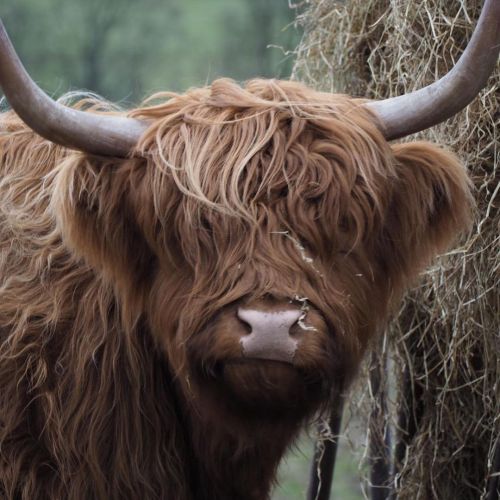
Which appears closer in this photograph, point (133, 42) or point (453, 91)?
point (453, 91)

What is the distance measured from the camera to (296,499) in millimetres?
7652

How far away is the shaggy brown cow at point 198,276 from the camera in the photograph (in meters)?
3.11

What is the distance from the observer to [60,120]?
3.10 metres

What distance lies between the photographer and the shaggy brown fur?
3.13 m

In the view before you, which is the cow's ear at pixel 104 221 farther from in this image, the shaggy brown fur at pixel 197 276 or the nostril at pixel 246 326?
the nostril at pixel 246 326

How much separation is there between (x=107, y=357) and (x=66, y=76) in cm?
1068

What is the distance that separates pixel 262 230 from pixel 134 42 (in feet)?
37.8

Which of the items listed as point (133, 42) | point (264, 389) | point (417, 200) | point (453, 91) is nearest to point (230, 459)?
point (264, 389)

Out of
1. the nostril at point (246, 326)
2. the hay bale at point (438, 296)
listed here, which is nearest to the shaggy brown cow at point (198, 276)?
the nostril at point (246, 326)

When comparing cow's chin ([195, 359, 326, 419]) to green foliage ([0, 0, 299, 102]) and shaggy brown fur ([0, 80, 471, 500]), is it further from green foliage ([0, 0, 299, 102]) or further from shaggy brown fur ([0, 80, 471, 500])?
green foliage ([0, 0, 299, 102])

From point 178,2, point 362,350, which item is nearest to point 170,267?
point 362,350

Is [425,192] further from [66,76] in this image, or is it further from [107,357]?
[66,76]

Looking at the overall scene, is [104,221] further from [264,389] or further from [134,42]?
[134,42]

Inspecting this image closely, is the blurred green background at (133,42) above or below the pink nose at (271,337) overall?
above
